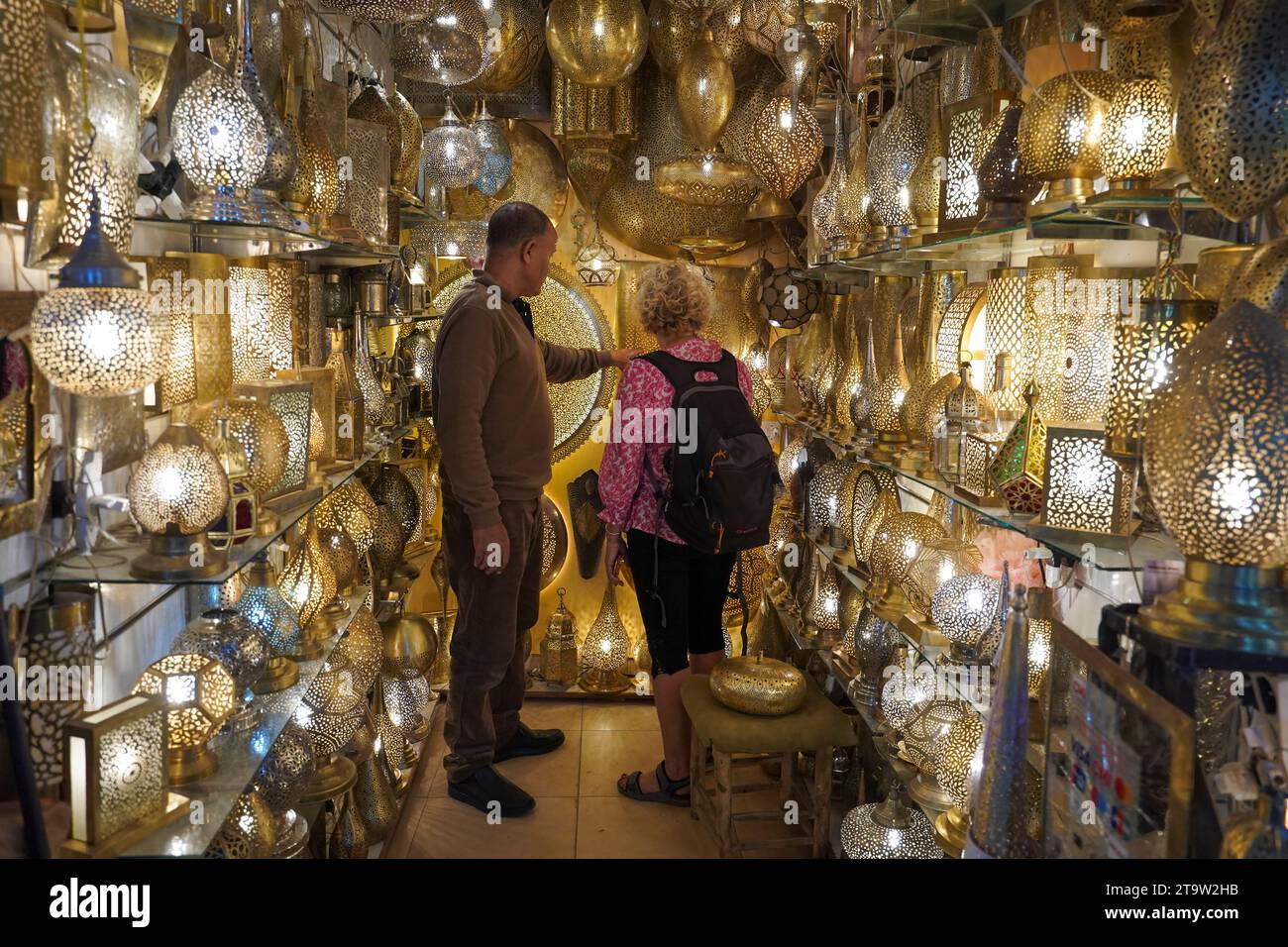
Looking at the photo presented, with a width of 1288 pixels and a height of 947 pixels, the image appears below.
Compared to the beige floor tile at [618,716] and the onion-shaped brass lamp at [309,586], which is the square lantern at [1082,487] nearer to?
the onion-shaped brass lamp at [309,586]

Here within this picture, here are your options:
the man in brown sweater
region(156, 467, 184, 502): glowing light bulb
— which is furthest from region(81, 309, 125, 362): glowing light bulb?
the man in brown sweater

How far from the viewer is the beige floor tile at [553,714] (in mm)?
4156

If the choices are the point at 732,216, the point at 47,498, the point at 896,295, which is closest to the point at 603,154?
the point at 732,216

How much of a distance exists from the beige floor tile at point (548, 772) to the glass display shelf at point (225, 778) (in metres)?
1.49

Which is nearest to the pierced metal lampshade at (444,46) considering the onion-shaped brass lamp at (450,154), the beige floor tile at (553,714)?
the onion-shaped brass lamp at (450,154)

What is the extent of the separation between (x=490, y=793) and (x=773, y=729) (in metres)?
1.03

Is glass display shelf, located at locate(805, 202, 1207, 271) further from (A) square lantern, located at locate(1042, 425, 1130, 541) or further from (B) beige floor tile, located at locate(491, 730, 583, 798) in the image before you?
(B) beige floor tile, located at locate(491, 730, 583, 798)

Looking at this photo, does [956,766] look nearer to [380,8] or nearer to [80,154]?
[80,154]

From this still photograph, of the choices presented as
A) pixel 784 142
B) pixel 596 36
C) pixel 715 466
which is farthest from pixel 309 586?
pixel 596 36

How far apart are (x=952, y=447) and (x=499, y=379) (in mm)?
1535

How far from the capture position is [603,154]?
165 inches
